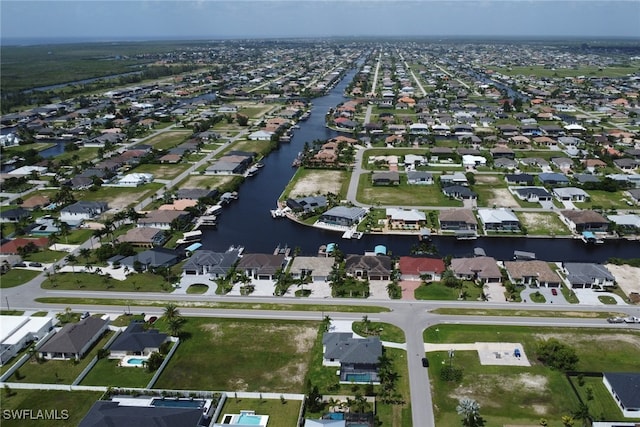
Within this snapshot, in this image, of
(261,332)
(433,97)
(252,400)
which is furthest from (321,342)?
(433,97)

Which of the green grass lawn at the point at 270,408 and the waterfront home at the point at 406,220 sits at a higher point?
the waterfront home at the point at 406,220

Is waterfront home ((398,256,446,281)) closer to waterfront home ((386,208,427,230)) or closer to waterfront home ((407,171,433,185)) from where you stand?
waterfront home ((386,208,427,230))

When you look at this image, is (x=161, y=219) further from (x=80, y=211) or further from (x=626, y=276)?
(x=626, y=276)

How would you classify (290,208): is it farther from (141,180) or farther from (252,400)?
(252,400)

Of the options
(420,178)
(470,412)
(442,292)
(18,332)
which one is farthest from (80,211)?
(470,412)

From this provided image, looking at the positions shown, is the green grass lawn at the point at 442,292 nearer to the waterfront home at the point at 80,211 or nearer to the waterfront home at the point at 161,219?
the waterfront home at the point at 161,219

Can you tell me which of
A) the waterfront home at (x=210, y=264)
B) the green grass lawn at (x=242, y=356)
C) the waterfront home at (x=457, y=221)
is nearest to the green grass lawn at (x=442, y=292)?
Result: the green grass lawn at (x=242, y=356)
